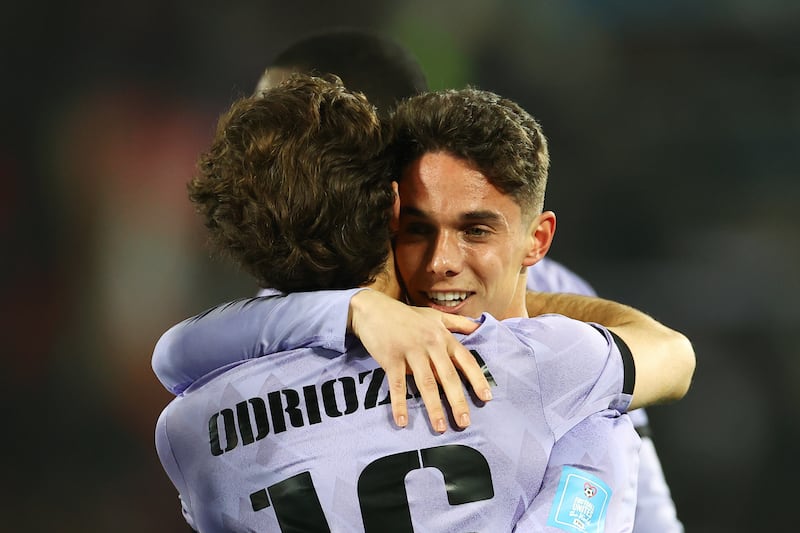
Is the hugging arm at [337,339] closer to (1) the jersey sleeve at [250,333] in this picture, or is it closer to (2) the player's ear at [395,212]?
(1) the jersey sleeve at [250,333]

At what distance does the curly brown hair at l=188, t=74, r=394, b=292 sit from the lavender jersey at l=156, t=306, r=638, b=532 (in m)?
0.12

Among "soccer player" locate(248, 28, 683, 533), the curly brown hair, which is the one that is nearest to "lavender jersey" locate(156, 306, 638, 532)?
the curly brown hair

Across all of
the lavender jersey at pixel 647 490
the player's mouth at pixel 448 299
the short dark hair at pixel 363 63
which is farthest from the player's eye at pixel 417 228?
the lavender jersey at pixel 647 490

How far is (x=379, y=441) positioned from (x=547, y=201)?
3.05 m

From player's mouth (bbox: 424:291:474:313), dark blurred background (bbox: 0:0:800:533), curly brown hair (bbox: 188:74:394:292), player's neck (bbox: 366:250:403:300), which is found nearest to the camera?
curly brown hair (bbox: 188:74:394:292)

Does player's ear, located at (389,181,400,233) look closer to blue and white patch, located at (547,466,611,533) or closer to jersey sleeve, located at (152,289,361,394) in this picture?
jersey sleeve, located at (152,289,361,394)

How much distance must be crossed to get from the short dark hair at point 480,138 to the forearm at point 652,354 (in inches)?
9.9

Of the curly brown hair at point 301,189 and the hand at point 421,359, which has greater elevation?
the curly brown hair at point 301,189

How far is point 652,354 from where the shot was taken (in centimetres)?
131

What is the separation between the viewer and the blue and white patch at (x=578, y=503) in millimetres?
1123

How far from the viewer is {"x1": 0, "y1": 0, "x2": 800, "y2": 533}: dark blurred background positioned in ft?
12.2

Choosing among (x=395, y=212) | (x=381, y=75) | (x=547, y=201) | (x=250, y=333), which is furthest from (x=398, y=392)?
(x=547, y=201)

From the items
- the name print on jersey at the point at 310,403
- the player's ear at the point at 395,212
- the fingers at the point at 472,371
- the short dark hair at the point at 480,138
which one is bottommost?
the name print on jersey at the point at 310,403

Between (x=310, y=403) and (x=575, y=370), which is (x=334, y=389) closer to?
(x=310, y=403)
